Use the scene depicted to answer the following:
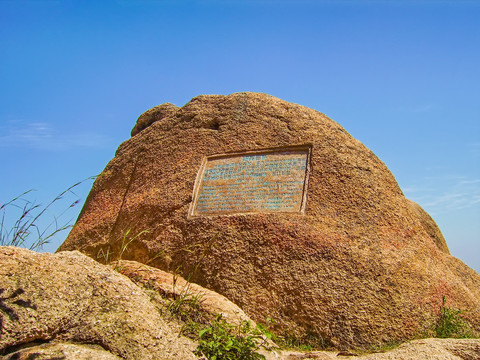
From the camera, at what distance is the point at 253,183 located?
498 centimetres

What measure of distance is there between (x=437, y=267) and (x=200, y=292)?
2531mm

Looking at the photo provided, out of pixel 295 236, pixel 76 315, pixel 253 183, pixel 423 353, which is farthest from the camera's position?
pixel 253 183

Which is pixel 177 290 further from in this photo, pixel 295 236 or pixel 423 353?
pixel 423 353

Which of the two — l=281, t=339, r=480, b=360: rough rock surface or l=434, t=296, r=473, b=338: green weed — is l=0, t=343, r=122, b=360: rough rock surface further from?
l=434, t=296, r=473, b=338: green weed


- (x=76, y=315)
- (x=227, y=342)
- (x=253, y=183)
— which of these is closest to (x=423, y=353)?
(x=227, y=342)

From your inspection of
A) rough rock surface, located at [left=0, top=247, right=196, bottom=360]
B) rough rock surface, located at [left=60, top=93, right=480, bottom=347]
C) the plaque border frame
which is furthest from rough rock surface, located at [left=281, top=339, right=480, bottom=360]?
the plaque border frame

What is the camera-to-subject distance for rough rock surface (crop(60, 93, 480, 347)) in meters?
4.06

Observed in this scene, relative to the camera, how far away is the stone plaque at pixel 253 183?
4.77 meters

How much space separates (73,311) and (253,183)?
8.78 ft

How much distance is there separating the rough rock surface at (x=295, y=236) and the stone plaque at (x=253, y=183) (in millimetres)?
114

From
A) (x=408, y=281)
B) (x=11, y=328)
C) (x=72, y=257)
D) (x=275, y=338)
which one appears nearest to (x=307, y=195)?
(x=408, y=281)

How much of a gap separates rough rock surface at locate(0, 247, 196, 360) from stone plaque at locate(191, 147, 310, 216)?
78.1 inches

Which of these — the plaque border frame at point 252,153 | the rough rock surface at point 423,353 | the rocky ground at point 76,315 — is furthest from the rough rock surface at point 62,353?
the plaque border frame at point 252,153

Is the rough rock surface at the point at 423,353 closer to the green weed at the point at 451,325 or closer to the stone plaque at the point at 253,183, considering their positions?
the green weed at the point at 451,325
